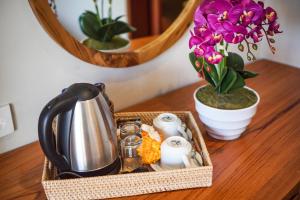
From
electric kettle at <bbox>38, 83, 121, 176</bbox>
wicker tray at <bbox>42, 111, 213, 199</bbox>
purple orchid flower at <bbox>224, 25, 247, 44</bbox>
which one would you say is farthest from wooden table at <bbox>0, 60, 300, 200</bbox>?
purple orchid flower at <bbox>224, 25, 247, 44</bbox>

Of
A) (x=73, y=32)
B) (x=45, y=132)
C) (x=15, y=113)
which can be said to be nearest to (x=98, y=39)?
(x=73, y=32)

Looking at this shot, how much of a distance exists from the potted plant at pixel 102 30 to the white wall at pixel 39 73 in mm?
81

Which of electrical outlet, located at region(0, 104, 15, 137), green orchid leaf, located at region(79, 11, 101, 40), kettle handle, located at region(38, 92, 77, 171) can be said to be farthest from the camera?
green orchid leaf, located at region(79, 11, 101, 40)

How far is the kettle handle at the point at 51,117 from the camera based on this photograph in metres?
0.66

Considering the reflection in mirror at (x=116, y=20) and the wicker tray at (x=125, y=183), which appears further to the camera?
the reflection in mirror at (x=116, y=20)

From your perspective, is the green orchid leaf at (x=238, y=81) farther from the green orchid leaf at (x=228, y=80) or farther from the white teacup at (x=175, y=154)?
the white teacup at (x=175, y=154)

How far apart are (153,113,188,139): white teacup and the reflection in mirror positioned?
12.7 inches

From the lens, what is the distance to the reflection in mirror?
964 mm

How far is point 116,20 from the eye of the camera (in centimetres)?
111

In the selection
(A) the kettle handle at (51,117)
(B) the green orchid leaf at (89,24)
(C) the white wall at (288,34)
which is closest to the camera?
(A) the kettle handle at (51,117)

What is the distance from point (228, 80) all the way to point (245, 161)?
0.25 meters

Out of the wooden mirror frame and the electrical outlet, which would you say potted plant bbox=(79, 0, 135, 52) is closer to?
the wooden mirror frame

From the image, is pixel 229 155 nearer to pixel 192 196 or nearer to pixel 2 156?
pixel 192 196

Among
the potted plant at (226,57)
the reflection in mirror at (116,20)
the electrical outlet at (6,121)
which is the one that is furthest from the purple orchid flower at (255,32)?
the electrical outlet at (6,121)
